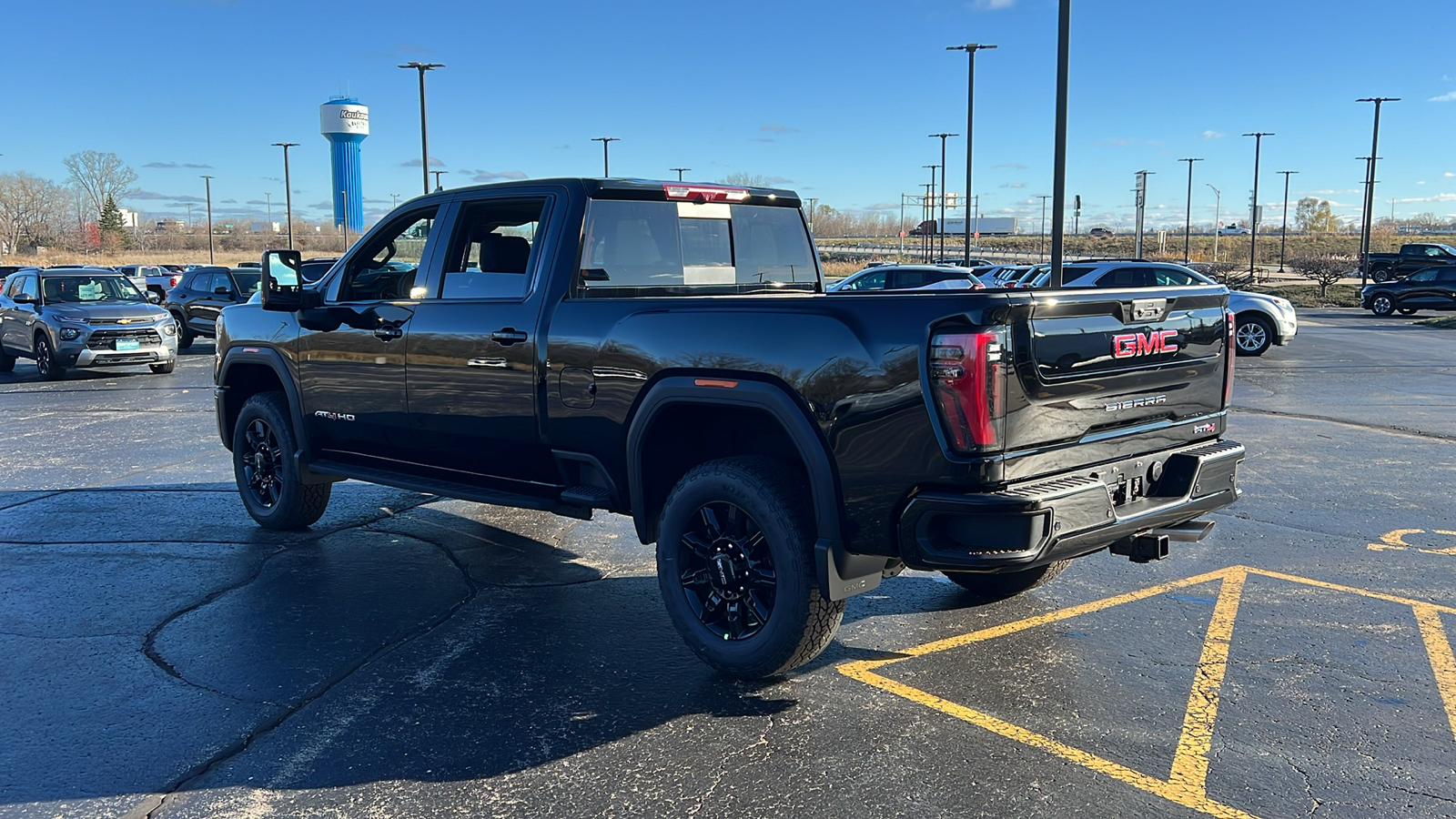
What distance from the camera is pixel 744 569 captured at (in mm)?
4270

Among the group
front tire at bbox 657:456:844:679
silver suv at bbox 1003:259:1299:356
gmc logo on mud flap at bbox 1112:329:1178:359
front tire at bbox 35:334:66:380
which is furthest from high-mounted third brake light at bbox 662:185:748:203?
front tire at bbox 35:334:66:380

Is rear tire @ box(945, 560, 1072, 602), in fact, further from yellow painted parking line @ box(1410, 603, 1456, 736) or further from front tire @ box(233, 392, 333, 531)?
front tire @ box(233, 392, 333, 531)

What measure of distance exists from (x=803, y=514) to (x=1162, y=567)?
289 cm

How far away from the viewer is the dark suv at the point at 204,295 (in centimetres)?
2186

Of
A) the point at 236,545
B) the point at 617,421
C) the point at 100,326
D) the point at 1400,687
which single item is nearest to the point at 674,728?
the point at 617,421

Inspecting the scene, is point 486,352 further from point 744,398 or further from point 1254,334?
point 1254,334

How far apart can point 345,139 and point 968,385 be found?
116563 millimetres

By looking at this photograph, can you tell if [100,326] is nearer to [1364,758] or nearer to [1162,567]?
[1162,567]

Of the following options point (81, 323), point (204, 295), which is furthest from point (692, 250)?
point (204, 295)

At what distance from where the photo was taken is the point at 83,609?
5.29m

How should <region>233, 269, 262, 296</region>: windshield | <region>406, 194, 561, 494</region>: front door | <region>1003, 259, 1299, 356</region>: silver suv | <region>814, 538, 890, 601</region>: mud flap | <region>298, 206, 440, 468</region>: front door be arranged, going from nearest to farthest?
<region>814, 538, 890, 601</region>: mud flap < <region>406, 194, 561, 494</region>: front door < <region>298, 206, 440, 468</region>: front door < <region>1003, 259, 1299, 356</region>: silver suv < <region>233, 269, 262, 296</region>: windshield

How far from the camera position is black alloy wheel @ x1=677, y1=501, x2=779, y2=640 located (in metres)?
4.22

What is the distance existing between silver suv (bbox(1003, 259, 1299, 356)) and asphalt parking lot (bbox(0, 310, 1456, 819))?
10.2m

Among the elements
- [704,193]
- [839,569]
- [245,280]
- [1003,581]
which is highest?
[704,193]
